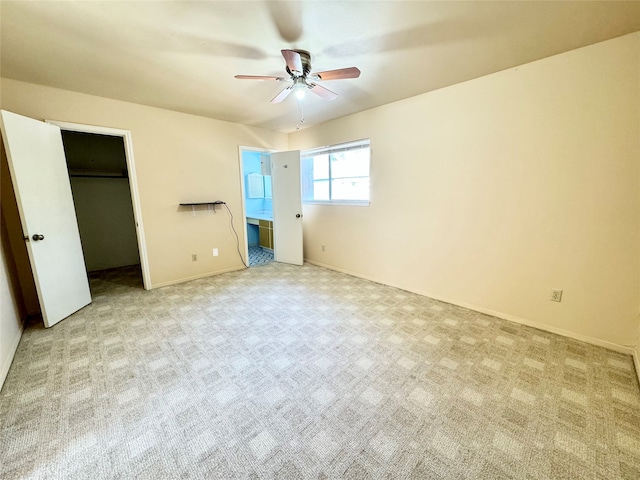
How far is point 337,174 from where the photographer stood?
13.7ft

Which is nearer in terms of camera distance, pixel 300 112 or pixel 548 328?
pixel 548 328

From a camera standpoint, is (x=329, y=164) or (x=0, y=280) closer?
(x=0, y=280)

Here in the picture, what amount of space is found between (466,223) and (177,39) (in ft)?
10.2

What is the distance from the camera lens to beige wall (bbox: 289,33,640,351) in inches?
77.1

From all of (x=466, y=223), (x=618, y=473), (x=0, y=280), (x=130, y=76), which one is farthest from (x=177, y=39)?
(x=618, y=473)

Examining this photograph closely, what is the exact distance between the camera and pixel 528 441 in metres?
1.33

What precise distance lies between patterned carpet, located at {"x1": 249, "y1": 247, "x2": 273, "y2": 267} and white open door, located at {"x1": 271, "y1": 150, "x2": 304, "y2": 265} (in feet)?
0.89

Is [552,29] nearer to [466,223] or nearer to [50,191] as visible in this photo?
[466,223]

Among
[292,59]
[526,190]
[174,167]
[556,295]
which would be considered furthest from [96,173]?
[556,295]

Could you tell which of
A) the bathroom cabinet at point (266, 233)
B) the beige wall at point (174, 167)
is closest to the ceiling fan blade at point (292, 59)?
the beige wall at point (174, 167)

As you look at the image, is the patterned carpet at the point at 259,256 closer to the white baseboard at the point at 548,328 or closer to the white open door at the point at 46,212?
the white open door at the point at 46,212

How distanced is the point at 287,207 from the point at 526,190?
3.37 meters

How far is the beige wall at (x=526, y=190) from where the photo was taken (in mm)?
1959

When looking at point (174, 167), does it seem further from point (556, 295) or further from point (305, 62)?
point (556, 295)
